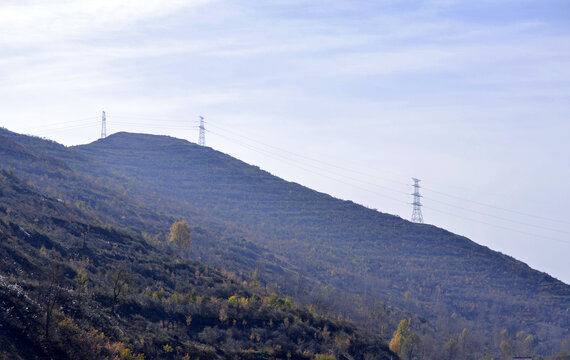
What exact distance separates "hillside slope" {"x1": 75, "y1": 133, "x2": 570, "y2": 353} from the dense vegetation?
1.10 ft

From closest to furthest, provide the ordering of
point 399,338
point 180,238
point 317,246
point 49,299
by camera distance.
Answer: point 49,299, point 399,338, point 180,238, point 317,246

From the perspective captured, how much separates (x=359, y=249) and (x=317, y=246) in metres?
10.4

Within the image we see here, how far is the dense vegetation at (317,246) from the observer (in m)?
82.8

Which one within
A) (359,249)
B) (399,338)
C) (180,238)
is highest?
(180,238)

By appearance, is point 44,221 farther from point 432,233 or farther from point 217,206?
point 432,233

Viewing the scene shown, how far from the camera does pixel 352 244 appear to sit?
12775 centimetres

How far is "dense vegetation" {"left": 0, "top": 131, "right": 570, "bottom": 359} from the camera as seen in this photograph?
8281cm

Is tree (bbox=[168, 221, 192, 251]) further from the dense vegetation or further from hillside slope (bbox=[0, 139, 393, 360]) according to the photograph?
hillside slope (bbox=[0, 139, 393, 360])

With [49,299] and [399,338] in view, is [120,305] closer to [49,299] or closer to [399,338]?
[49,299]

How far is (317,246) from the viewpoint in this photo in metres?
121

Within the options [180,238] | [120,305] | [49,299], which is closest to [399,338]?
[180,238]

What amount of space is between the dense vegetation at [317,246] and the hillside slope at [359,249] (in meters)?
0.33

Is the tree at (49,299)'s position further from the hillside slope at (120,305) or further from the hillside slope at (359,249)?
the hillside slope at (359,249)

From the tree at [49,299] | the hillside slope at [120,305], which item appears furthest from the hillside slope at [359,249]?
the tree at [49,299]
